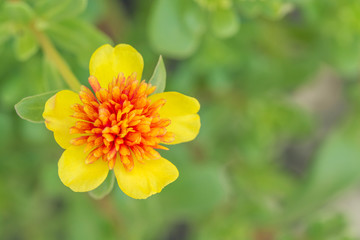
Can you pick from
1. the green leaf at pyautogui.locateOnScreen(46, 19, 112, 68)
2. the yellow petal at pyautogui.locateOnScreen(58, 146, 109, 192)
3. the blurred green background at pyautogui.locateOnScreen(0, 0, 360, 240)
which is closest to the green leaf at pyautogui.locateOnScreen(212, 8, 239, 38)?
the blurred green background at pyautogui.locateOnScreen(0, 0, 360, 240)

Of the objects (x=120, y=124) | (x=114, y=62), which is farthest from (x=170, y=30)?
(x=120, y=124)

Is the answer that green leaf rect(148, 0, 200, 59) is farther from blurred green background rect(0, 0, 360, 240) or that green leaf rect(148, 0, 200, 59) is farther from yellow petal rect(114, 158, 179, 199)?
yellow petal rect(114, 158, 179, 199)

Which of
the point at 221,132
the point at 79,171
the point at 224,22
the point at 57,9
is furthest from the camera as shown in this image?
the point at 221,132

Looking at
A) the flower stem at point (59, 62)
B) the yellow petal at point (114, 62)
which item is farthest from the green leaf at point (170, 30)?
the yellow petal at point (114, 62)

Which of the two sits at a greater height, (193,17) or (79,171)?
(193,17)

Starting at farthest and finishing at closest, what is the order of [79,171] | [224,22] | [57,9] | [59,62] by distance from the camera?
[224,22] → [57,9] → [59,62] → [79,171]

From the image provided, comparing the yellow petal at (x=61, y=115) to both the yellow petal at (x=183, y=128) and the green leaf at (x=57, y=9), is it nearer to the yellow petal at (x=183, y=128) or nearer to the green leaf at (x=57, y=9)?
the yellow petal at (x=183, y=128)

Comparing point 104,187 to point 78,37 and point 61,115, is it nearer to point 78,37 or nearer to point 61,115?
point 61,115
